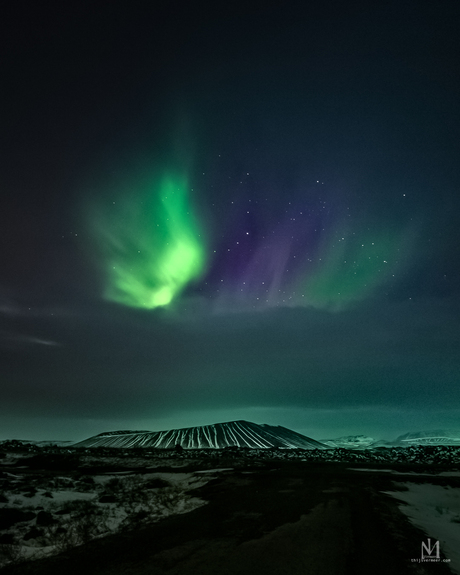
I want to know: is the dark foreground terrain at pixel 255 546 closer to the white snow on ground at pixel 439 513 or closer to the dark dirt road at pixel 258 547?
the dark dirt road at pixel 258 547

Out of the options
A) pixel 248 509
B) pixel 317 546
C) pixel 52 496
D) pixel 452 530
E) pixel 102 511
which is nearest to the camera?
pixel 317 546

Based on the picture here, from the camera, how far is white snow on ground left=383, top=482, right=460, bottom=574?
1333 cm

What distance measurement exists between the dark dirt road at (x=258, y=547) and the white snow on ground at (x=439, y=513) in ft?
2.85

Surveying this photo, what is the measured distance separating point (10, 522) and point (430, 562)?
16471mm

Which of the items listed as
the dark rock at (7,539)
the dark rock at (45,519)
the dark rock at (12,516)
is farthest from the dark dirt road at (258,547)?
the dark rock at (12,516)

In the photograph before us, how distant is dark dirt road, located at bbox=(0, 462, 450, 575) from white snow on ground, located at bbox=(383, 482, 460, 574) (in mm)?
870

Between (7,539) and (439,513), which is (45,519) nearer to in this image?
(7,539)

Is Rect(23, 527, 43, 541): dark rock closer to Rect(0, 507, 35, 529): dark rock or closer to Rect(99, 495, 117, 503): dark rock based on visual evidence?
Rect(0, 507, 35, 529): dark rock

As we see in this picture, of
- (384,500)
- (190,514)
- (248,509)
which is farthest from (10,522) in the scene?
(384,500)

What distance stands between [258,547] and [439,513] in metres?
15.5

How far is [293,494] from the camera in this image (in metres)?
27.5

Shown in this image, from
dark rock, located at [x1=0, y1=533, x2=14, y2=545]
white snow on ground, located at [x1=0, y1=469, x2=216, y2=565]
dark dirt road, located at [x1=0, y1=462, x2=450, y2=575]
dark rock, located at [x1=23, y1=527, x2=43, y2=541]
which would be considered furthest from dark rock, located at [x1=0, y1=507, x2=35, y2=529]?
dark dirt road, located at [x1=0, y1=462, x2=450, y2=575]

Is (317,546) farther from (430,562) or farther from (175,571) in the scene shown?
(175,571)

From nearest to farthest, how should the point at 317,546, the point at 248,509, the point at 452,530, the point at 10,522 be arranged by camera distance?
the point at 317,546, the point at 10,522, the point at 452,530, the point at 248,509
